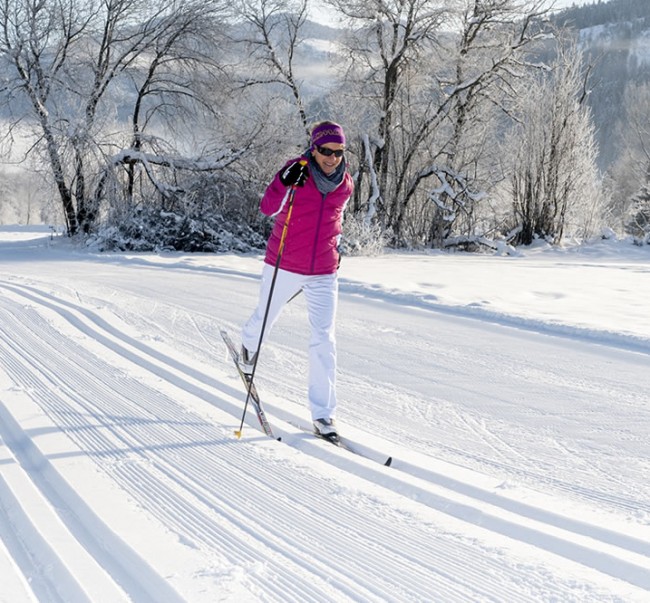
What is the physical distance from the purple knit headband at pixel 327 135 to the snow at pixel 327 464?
163 cm

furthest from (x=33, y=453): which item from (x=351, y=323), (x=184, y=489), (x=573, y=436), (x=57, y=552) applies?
(x=351, y=323)

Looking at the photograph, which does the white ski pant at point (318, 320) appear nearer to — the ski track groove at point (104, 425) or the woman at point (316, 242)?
the woman at point (316, 242)

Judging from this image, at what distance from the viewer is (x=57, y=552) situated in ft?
7.91

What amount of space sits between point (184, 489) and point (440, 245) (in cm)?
1991

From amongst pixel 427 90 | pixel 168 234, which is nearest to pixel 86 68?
pixel 168 234

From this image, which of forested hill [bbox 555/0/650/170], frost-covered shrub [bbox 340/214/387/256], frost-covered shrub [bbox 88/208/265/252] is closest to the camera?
frost-covered shrub [bbox 88/208/265/252]

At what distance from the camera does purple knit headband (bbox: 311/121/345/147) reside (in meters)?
3.86

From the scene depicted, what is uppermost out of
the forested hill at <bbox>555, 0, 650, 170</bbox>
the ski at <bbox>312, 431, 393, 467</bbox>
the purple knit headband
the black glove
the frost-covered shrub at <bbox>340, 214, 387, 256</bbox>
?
the forested hill at <bbox>555, 0, 650, 170</bbox>

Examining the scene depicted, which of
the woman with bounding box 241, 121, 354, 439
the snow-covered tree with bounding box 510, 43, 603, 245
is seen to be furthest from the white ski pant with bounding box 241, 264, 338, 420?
the snow-covered tree with bounding box 510, 43, 603, 245

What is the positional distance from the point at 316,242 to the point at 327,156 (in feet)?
1.64

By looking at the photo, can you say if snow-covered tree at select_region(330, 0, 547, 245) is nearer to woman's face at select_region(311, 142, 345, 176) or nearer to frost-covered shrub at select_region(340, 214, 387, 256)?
frost-covered shrub at select_region(340, 214, 387, 256)

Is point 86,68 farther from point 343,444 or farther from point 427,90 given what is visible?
point 343,444

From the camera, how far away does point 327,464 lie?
11.4 ft

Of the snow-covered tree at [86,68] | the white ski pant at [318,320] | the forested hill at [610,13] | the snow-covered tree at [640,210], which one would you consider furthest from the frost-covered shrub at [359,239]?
the forested hill at [610,13]
